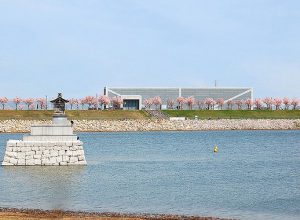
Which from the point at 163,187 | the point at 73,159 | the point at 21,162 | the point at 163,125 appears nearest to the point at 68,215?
the point at 163,187

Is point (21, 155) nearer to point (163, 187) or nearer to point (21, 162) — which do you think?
point (21, 162)

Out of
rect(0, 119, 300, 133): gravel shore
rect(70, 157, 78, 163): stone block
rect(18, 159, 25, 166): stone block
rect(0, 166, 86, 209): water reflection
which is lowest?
rect(0, 166, 86, 209): water reflection

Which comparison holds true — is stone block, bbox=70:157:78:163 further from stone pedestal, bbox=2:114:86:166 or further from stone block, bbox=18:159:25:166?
stone block, bbox=18:159:25:166

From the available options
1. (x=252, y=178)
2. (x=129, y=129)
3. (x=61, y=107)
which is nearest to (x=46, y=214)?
(x=252, y=178)

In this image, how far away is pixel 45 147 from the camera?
184 ft

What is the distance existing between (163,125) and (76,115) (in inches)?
810

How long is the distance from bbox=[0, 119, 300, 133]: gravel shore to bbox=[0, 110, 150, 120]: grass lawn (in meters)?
5.83

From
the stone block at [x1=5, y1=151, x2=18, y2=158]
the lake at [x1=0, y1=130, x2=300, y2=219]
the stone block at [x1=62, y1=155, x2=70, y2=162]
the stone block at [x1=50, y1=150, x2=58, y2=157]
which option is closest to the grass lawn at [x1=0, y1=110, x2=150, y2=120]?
the lake at [x1=0, y1=130, x2=300, y2=219]

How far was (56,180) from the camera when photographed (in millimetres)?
48844

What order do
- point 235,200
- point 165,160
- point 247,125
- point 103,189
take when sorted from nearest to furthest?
1. point 235,200
2. point 103,189
3. point 165,160
4. point 247,125

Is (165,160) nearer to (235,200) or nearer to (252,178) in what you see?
(252,178)

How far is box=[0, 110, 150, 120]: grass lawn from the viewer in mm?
176625

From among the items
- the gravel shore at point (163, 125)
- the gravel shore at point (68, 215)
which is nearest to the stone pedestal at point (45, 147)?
the gravel shore at point (68, 215)

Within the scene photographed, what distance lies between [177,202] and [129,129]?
135417 mm
